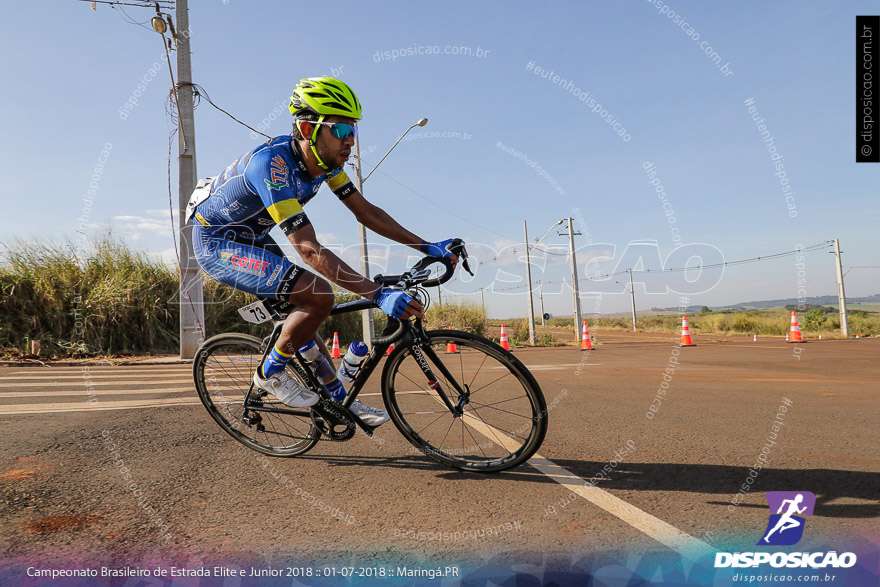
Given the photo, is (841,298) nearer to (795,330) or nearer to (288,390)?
(795,330)

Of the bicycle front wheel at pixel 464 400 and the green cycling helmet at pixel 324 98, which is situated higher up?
the green cycling helmet at pixel 324 98

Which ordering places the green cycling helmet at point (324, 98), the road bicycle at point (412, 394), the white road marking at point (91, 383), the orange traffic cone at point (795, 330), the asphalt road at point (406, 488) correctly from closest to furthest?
the asphalt road at point (406, 488), the road bicycle at point (412, 394), the green cycling helmet at point (324, 98), the white road marking at point (91, 383), the orange traffic cone at point (795, 330)

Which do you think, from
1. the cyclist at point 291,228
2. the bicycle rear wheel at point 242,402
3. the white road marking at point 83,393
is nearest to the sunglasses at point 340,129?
the cyclist at point 291,228

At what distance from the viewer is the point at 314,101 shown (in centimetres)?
289

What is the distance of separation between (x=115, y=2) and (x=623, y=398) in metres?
12.0

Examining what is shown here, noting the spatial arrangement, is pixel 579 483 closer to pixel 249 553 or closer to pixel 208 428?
pixel 249 553

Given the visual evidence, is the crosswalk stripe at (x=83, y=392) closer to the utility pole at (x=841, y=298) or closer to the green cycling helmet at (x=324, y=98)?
the green cycling helmet at (x=324, y=98)

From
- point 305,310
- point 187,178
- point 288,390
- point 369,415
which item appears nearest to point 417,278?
point 305,310

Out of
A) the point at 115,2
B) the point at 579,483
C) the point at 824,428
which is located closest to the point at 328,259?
the point at 579,483

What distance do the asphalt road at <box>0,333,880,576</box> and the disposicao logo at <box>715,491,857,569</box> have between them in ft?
0.18

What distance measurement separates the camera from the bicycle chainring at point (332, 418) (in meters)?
2.94

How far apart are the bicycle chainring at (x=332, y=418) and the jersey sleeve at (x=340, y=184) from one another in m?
1.39

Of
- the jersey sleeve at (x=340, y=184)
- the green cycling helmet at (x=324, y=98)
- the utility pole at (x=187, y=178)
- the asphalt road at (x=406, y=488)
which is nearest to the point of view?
the asphalt road at (x=406, y=488)

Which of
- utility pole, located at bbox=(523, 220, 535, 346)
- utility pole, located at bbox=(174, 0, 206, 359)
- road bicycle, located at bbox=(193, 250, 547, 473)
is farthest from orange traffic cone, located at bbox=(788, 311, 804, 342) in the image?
utility pole, located at bbox=(174, 0, 206, 359)
